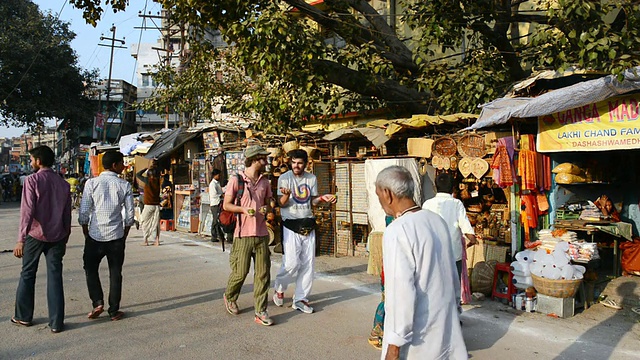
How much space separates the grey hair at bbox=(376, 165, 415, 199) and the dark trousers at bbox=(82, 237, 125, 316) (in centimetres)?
395

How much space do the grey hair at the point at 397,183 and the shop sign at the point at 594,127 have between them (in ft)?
14.9

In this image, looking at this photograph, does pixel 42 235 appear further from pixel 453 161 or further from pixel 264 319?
pixel 453 161

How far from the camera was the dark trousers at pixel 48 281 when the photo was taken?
16.9 feet

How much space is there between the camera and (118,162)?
5707 mm

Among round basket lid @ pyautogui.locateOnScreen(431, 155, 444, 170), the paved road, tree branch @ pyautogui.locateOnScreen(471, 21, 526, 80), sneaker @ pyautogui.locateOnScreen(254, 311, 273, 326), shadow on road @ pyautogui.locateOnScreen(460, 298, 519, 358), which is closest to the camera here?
the paved road

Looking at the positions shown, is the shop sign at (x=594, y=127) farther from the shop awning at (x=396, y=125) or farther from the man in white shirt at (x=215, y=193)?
the man in white shirt at (x=215, y=193)

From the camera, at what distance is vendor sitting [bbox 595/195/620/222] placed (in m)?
7.37

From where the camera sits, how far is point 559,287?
5832 mm

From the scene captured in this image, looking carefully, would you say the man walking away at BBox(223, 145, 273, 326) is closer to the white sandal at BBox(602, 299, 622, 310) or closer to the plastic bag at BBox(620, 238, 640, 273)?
the white sandal at BBox(602, 299, 622, 310)

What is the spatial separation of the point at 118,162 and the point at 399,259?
426 cm

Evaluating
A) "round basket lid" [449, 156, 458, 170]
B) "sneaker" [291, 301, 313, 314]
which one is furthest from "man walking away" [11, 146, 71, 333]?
"round basket lid" [449, 156, 458, 170]

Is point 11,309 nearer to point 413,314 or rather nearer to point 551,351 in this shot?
point 413,314

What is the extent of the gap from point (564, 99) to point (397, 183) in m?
4.40

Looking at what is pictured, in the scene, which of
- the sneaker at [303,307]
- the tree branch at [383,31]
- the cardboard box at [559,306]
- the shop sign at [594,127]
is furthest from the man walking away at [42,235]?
the tree branch at [383,31]
